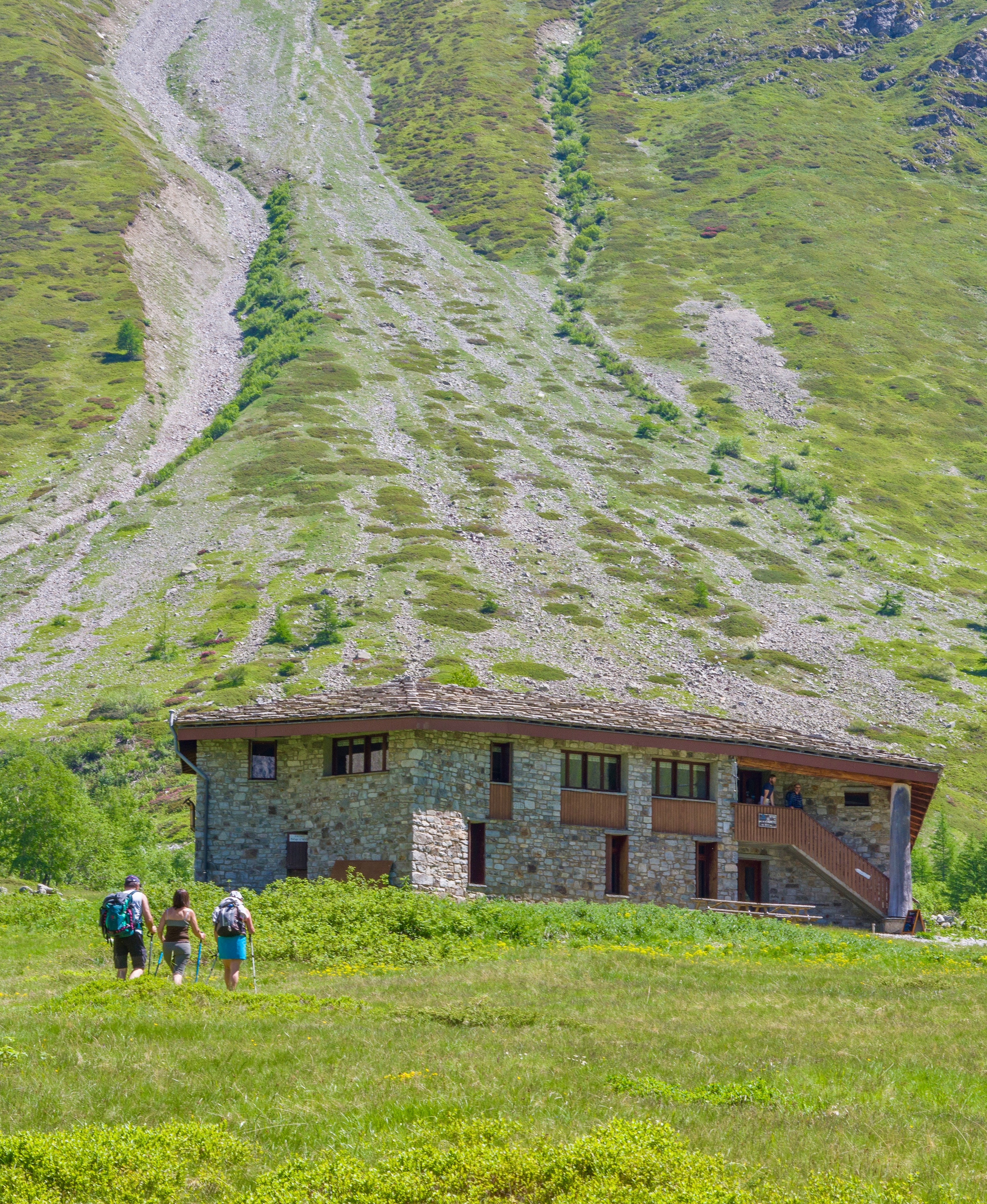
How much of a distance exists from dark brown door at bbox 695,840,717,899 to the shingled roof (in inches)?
129

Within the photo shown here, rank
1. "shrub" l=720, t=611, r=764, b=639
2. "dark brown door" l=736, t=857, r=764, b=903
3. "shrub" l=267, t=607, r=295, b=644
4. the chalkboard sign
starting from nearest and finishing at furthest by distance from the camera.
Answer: the chalkboard sign → "dark brown door" l=736, t=857, r=764, b=903 → "shrub" l=267, t=607, r=295, b=644 → "shrub" l=720, t=611, r=764, b=639

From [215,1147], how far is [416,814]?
22.5 metres

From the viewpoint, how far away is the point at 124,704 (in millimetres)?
84250

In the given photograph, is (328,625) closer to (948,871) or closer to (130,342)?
(948,871)

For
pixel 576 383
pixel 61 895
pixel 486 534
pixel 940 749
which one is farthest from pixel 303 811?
pixel 576 383

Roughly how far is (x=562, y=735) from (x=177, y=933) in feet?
57.0

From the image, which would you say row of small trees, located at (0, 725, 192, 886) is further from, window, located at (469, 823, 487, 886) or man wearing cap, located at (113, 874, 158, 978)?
man wearing cap, located at (113, 874, 158, 978)

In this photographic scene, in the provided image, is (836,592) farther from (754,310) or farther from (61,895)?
(61,895)

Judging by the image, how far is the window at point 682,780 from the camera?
122ft

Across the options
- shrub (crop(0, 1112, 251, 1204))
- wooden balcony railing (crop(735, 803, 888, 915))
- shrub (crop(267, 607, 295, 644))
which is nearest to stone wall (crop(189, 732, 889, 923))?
wooden balcony railing (crop(735, 803, 888, 915))

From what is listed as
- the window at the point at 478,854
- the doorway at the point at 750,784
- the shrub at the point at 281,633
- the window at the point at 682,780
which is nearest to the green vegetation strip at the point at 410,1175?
the window at the point at 478,854

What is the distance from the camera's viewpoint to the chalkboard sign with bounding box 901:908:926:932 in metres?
37.2

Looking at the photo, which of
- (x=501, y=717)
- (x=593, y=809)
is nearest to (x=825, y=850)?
(x=593, y=809)

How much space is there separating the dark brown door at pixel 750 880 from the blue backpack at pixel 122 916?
24691 millimetres
